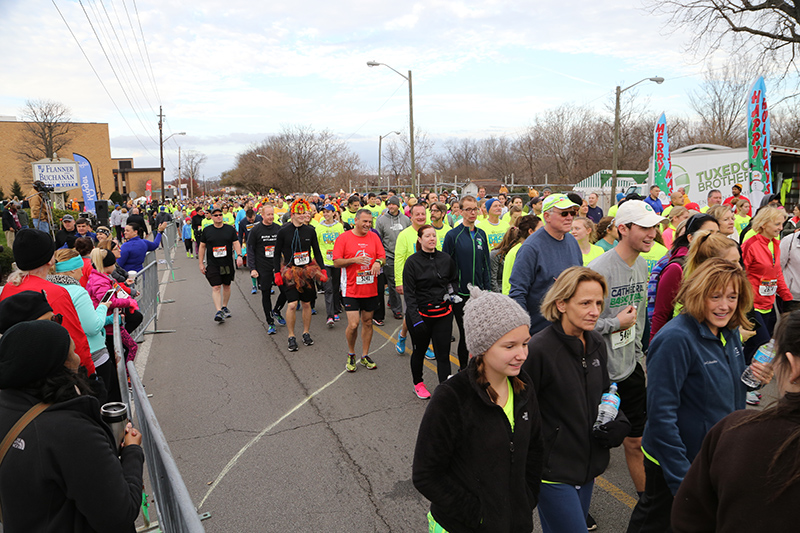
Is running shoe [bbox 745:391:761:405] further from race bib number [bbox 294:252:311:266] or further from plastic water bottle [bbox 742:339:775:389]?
race bib number [bbox 294:252:311:266]

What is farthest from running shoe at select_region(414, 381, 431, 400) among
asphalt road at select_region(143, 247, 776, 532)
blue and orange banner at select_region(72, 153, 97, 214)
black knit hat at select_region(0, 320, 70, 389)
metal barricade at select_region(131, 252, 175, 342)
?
blue and orange banner at select_region(72, 153, 97, 214)

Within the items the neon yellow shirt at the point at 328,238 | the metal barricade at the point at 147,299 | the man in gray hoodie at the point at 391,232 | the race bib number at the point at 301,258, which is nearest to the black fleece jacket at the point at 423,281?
the race bib number at the point at 301,258

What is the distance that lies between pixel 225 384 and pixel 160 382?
0.90m

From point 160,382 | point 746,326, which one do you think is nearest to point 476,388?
point 746,326

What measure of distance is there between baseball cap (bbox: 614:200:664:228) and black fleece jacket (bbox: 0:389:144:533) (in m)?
3.47

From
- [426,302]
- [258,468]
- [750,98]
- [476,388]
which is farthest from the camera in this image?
[750,98]

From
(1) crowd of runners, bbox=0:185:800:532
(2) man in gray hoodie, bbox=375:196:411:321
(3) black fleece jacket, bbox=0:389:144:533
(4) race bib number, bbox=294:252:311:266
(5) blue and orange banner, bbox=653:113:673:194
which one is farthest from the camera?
(5) blue and orange banner, bbox=653:113:673:194

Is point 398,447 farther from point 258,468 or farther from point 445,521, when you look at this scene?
point 445,521

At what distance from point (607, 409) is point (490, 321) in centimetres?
103

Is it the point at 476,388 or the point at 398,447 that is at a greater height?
the point at 476,388

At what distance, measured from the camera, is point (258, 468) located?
4.54 m

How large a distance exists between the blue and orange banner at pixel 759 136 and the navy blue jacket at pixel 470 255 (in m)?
14.2

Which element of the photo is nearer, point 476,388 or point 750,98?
point 476,388

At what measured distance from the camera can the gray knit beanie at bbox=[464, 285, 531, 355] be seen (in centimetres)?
222
